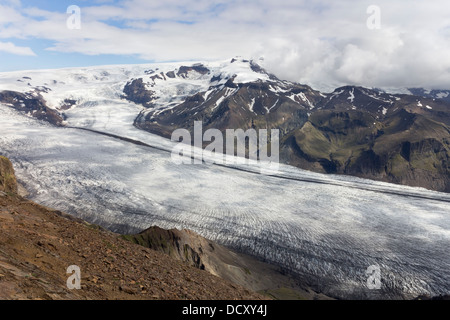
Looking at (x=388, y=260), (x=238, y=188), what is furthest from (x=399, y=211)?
(x=238, y=188)

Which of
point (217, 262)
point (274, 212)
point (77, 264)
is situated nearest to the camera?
point (77, 264)

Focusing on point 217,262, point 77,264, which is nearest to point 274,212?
point 217,262

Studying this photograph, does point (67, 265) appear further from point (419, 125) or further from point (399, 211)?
point (419, 125)

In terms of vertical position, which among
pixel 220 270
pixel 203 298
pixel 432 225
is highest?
pixel 203 298

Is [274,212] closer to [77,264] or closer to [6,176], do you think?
[6,176]

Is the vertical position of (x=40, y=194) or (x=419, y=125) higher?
(x=419, y=125)

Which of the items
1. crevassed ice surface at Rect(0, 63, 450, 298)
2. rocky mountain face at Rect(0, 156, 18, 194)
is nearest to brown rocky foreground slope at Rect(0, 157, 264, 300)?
crevassed ice surface at Rect(0, 63, 450, 298)

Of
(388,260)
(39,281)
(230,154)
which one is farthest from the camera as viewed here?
(230,154)
